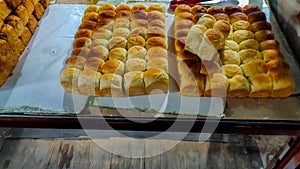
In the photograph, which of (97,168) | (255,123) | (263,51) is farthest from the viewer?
(97,168)

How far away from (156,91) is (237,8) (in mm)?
463

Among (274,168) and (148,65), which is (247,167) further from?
(148,65)

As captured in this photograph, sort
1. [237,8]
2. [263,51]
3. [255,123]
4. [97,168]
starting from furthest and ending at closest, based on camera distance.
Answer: [97,168] → [237,8] → [263,51] → [255,123]

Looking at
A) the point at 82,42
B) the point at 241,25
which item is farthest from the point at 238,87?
the point at 82,42

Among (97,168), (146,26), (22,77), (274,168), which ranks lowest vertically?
(97,168)

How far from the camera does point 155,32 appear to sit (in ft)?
3.37

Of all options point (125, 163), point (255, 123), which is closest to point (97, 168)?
point (125, 163)

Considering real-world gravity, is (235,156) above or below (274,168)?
below

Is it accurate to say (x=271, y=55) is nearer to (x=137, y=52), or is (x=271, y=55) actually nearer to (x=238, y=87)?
(x=238, y=87)

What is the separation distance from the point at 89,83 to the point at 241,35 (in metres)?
0.51

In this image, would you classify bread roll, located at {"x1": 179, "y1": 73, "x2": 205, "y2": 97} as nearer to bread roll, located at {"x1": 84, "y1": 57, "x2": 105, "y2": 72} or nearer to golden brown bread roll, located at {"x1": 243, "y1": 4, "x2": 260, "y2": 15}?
bread roll, located at {"x1": 84, "y1": 57, "x2": 105, "y2": 72}

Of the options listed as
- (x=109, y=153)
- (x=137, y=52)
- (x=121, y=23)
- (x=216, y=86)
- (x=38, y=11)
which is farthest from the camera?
(x=109, y=153)

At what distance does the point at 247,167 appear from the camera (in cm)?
145

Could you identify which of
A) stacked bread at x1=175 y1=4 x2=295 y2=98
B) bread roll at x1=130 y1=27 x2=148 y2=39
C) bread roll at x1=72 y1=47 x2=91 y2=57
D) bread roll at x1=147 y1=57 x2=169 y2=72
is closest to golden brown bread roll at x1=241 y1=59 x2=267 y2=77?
stacked bread at x1=175 y1=4 x2=295 y2=98
